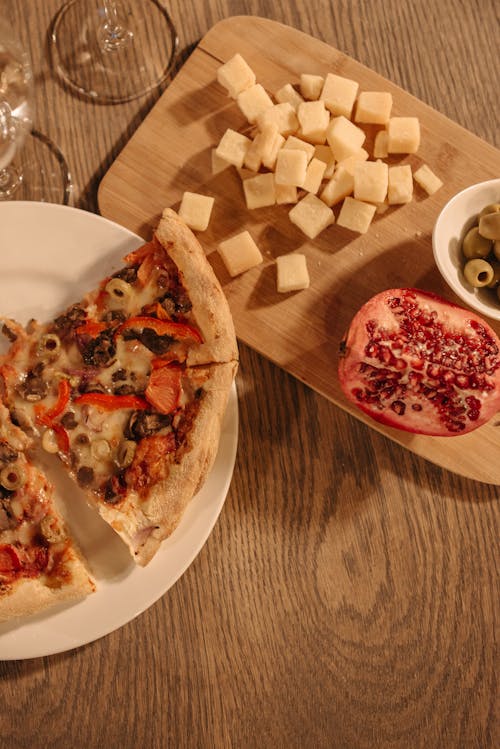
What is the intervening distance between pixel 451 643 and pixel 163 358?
1.44 meters

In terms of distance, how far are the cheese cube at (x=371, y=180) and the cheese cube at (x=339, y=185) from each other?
1.4 inches

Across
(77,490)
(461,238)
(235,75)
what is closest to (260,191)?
(235,75)

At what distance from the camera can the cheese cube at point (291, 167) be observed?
8.18ft

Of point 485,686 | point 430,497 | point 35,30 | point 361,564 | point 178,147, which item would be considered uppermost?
point 35,30

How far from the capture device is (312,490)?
262 centimetres

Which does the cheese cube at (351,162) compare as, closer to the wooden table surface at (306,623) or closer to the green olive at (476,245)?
the green olive at (476,245)

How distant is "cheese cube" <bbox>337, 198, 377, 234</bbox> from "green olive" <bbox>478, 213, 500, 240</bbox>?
373mm

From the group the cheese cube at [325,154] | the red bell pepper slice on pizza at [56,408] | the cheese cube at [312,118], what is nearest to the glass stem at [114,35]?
the cheese cube at [312,118]

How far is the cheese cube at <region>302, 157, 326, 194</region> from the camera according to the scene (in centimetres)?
254

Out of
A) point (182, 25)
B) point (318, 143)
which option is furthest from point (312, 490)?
point (182, 25)

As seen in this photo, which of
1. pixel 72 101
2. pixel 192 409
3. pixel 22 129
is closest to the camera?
pixel 192 409

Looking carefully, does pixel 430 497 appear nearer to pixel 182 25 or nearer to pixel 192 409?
pixel 192 409

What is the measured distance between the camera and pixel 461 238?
2477 millimetres

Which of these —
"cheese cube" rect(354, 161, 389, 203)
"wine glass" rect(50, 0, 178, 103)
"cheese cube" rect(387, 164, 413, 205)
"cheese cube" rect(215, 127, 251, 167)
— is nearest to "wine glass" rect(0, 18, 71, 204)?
"wine glass" rect(50, 0, 178, 103)
